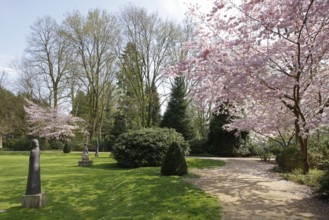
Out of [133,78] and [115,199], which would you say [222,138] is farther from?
[115,199]

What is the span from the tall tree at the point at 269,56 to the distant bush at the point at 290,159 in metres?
1.37

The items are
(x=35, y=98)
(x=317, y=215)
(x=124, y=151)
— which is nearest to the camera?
(x=317, y=215)

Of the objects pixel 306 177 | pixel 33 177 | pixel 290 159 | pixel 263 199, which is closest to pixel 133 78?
pixel 290 159

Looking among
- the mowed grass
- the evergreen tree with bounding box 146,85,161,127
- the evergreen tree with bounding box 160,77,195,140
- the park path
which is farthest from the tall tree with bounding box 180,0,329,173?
the evergreen tree with bounding box 146,85,161,127

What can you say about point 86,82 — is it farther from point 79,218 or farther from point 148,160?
point 79,218

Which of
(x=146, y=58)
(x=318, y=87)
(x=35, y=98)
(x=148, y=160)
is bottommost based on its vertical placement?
(x=148, y=160)

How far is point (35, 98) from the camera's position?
120ft

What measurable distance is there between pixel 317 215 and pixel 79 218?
16.9 feet

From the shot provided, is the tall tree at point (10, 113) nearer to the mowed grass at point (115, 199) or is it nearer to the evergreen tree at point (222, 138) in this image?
the evergreen tree at point (222, 138)

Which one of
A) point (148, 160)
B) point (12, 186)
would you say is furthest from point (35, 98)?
point (12, 186)

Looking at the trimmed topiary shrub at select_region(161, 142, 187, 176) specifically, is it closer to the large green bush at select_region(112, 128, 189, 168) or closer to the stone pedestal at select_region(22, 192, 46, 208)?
the large green bush at select_region(112, 128, 189, 168)

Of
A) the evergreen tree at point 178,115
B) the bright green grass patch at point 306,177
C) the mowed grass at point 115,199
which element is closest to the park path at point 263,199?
the bright green grass patch at point 306,177

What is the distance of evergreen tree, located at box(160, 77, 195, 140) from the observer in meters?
27.7

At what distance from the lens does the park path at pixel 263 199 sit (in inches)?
241
